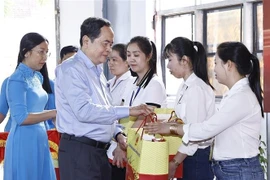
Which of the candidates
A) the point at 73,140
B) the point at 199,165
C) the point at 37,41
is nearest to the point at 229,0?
the point at 37,41

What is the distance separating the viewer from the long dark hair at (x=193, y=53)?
8.09 ft

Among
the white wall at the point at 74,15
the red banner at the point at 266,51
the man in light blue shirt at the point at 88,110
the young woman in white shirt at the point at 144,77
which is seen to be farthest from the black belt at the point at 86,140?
the white wall at the point at 74,15

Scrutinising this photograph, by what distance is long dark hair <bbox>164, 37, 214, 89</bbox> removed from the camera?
2465 millimetres

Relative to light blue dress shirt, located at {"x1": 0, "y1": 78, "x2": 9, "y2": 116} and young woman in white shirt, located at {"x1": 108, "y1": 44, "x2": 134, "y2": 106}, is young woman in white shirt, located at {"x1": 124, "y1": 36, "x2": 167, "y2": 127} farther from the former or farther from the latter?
light blue dress shirt, located at {"x1": 0, "y1": 78, "x2": 9, "y2": 116}

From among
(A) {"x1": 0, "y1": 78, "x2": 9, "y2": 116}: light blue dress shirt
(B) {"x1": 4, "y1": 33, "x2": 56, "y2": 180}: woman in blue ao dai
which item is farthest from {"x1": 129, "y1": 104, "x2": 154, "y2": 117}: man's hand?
(A) {"x1": 0, "y1": 78, "x2": 9, "y2": 116}: light blue dress shirt

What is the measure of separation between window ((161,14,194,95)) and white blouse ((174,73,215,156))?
253cm

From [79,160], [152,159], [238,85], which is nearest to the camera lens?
[152,159]

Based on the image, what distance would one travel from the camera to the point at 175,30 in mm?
5086

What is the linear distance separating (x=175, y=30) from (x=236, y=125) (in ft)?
10.2

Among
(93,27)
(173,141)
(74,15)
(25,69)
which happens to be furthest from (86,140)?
(74,15)

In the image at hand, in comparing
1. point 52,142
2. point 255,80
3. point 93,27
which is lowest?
point 52,142

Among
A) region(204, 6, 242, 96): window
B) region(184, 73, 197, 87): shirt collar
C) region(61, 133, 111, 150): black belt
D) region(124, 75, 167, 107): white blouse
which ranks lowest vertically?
region(61, 133, 111, 150): black belt

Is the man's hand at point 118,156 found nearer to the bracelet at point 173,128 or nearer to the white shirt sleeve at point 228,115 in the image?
the bracelet at point 173,128

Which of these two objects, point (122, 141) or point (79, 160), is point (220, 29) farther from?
point (79, 160)
